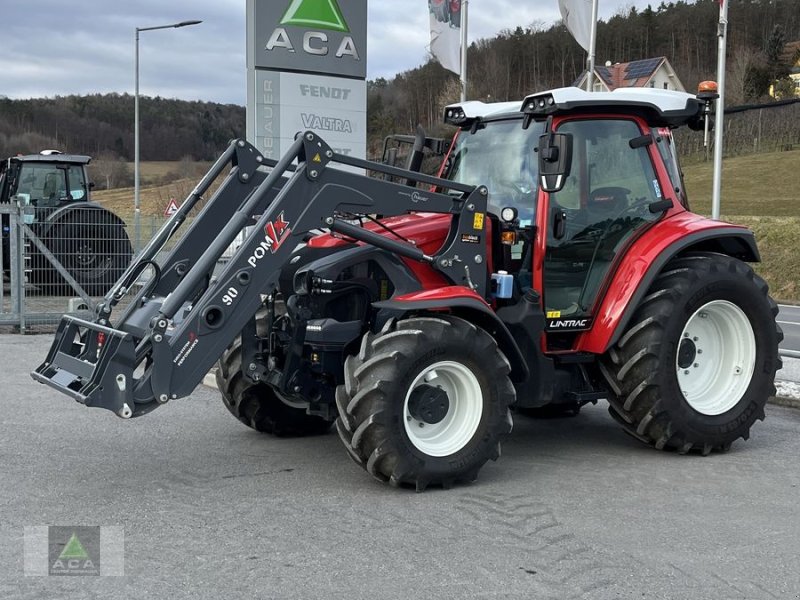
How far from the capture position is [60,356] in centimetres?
571

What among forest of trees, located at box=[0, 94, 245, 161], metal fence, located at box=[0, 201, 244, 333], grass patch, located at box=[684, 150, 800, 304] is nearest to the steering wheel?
metal fence, located at box=[0, 201, 244, 333]

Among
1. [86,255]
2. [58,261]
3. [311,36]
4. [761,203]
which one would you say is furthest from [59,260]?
[761,203]

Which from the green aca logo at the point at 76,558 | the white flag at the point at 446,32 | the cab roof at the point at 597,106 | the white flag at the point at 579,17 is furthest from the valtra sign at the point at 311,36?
the white flag at the point at 446,32

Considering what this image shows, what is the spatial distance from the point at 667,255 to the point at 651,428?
118cm

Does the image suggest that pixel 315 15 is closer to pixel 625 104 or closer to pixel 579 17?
pixel 625 104

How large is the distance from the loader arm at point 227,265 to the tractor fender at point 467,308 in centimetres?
28

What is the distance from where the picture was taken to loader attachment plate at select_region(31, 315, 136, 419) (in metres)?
5.08

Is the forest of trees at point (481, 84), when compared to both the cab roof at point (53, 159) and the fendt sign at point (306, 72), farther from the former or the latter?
the fendt sign at point (306, 72)

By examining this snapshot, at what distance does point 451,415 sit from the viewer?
5723 mm

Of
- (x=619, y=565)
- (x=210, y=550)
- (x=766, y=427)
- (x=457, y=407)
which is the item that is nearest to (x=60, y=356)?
(x=210, y=550)

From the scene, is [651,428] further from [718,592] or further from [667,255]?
[718,592]

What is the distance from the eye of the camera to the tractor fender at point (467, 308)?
18.0 ft

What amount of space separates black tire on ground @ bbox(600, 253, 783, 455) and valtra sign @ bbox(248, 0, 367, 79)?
18.4ft

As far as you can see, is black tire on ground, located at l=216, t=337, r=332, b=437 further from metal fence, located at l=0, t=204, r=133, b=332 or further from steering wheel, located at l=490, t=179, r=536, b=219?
metal fence, located at l=0, t=204, r=133, b=332
